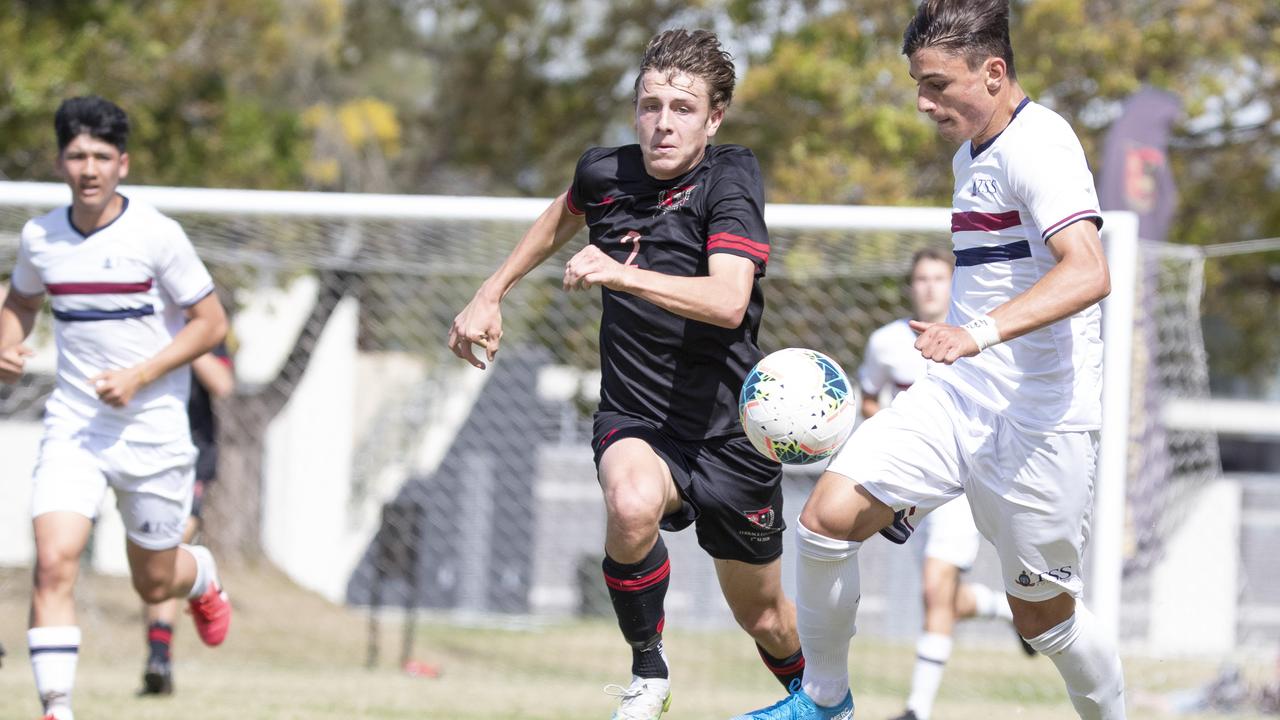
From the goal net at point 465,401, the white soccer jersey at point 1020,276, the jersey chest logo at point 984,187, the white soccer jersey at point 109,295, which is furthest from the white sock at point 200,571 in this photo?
the jersey chest logo at point 984,187

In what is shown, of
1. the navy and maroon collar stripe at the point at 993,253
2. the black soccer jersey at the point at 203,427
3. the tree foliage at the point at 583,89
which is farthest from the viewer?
the tree foliage at the point at 583,89

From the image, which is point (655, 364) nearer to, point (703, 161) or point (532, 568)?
point (703, 161)

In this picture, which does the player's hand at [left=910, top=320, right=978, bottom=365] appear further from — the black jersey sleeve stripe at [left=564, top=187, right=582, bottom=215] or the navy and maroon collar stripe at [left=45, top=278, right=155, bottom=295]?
the navy and maroon collar stripe at [left=45, top=278, right=155, bottom=295]

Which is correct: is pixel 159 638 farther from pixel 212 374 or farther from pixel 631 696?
pixel 631 696

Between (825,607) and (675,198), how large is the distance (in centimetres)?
141

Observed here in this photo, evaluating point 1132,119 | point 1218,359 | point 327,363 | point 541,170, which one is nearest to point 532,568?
point 541,170

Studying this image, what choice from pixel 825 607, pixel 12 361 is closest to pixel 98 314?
pixel 12 361

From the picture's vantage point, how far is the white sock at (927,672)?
694cm

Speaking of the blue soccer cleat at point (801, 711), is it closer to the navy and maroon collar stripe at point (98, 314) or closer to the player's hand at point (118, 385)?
the player's hand at point (118, 385)

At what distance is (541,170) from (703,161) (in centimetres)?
1416

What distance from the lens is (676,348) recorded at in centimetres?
475

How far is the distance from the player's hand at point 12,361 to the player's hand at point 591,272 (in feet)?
8.60

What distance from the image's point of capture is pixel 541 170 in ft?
61.6

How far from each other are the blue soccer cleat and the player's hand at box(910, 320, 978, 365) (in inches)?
50.1
